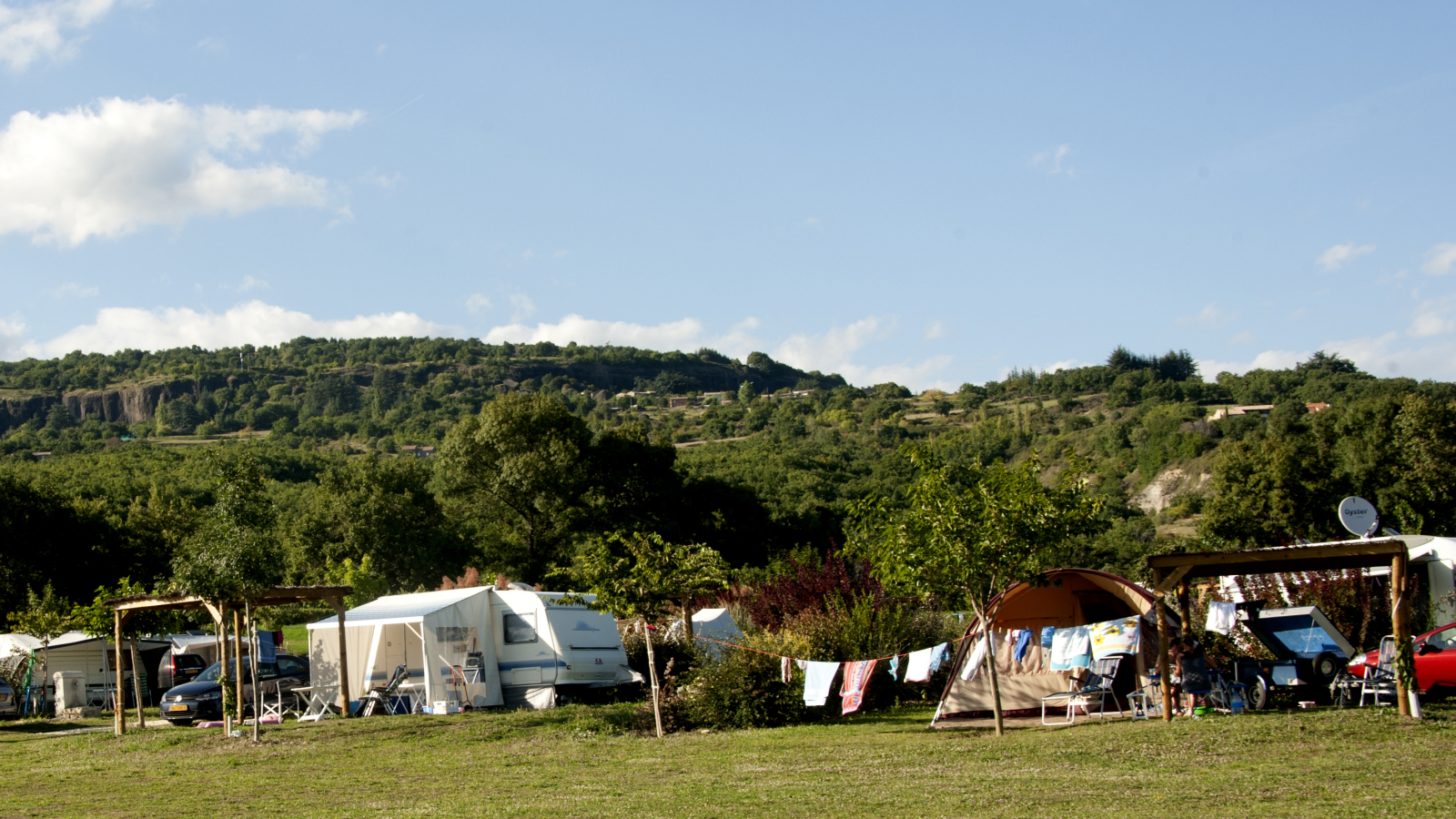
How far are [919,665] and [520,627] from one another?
27.8ft

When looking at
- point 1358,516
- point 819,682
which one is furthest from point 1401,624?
point 819,682

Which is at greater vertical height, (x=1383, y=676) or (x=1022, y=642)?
(x=1022, y=642)

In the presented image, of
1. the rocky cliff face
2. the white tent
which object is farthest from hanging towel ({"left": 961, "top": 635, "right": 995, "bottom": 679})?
the rocky cliff face

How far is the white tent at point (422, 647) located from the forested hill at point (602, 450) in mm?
3279

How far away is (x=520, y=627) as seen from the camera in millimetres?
19938

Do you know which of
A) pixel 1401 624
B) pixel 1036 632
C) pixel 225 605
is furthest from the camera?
pixel 225 605

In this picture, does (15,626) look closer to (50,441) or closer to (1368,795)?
(1368,795)

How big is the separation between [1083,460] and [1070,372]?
127m

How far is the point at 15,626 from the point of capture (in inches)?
942

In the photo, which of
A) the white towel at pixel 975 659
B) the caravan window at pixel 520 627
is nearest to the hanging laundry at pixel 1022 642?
the white towel at pixel 975 659

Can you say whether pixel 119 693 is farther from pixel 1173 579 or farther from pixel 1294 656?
pixel 1294 656

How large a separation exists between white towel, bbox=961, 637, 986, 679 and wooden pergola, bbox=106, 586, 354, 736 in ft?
30.8

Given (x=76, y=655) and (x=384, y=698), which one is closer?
(x=384, y=698)

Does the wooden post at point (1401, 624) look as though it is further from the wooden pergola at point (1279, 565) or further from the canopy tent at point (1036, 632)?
the canopy tent at point (1036, 632)
